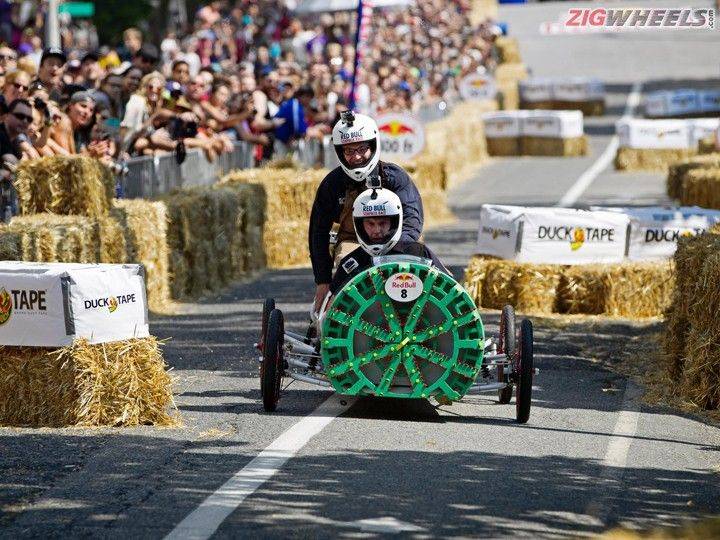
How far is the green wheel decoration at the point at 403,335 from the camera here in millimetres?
10312

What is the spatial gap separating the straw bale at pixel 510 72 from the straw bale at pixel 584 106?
1.65 meters

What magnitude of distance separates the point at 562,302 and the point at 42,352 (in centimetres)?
732

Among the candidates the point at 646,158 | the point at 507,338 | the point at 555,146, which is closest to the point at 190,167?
the point at 507,338

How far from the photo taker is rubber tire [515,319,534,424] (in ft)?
33.9

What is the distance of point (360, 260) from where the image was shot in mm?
10969

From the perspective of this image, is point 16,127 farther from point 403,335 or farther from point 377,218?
point 403,335

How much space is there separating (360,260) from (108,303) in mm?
1745

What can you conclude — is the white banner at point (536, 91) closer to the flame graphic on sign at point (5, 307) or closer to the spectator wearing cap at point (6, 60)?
the spectator wearing cap at point (6, 60)

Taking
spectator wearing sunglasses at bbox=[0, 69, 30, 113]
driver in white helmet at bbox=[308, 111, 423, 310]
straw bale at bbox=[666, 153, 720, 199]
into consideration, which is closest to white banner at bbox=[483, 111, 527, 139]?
straw bale at bbox=[666, 153, 720, 199]

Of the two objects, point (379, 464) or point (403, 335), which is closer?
point (379, 464)

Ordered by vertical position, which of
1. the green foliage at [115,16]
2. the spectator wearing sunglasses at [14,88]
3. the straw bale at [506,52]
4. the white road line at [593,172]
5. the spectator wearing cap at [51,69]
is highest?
the green foliage at [115,16]

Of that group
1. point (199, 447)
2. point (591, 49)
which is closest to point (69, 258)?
point (199, 447)

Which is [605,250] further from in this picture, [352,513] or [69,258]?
[352,513]

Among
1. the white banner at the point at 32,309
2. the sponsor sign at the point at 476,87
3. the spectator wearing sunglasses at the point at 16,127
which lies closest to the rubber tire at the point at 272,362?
the white banner at the point at 32,309
